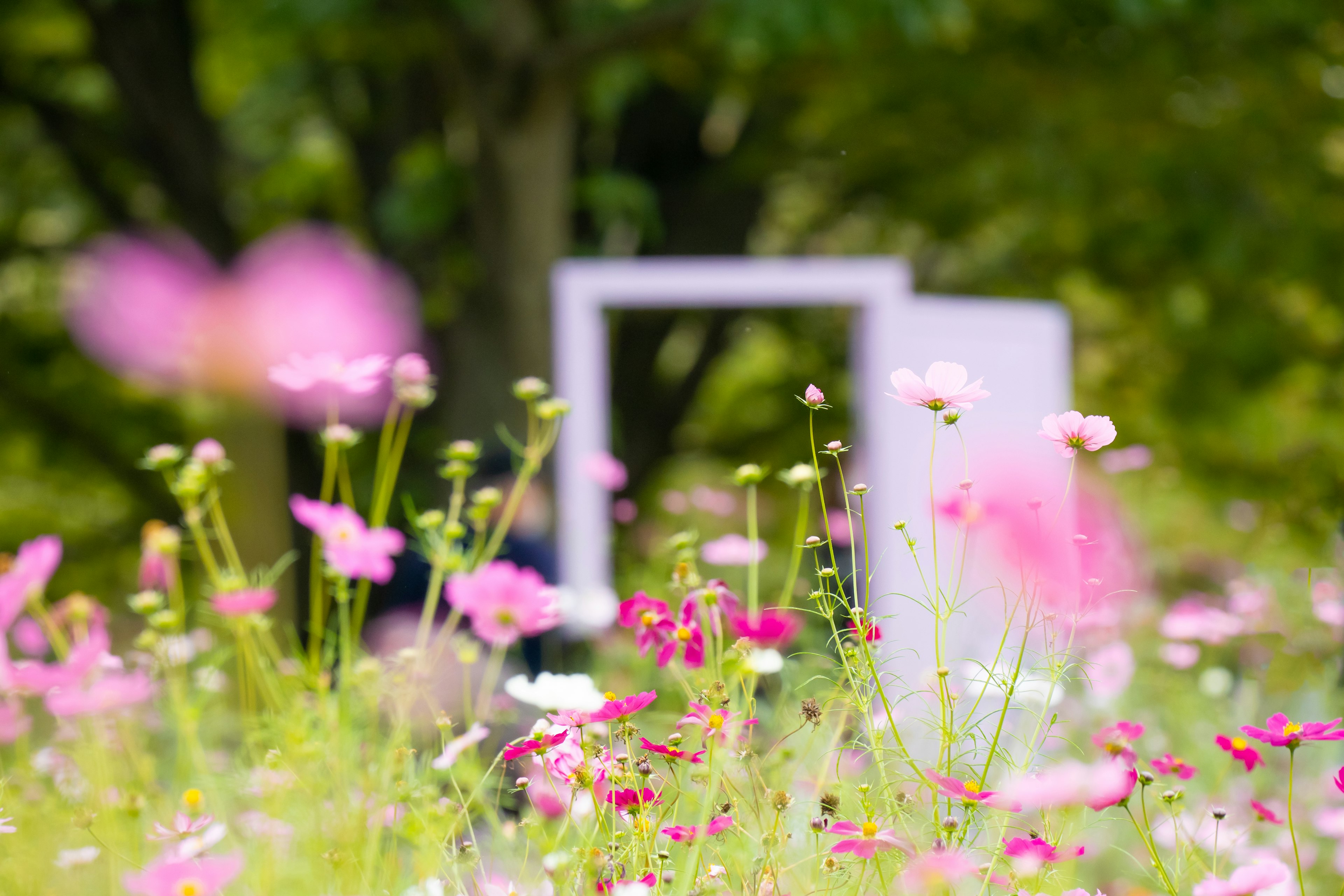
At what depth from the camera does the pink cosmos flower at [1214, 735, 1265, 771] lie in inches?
36.1

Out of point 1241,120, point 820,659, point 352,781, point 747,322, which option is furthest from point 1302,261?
point 352,781

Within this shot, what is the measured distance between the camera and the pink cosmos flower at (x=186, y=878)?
679 millimetres

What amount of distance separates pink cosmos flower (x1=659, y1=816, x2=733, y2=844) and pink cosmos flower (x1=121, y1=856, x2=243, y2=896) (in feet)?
1.06

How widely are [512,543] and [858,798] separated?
2185 millimetres

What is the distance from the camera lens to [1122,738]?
0.82 meters

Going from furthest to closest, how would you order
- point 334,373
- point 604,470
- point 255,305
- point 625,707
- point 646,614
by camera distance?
point 255,305
point 604,470
point 334,373
point 646,614
point 625,707

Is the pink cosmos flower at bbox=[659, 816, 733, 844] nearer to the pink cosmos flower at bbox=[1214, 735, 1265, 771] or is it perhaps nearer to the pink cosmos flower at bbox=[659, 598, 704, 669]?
the pink cosmos flower at bbox=[659, 598, 704, 669]

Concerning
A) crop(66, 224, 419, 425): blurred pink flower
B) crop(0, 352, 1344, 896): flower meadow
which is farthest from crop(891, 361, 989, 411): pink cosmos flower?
crop(66, 224, 419, 425): blurred pink flower

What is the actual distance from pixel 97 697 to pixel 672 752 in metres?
0.54

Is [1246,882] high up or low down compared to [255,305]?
up

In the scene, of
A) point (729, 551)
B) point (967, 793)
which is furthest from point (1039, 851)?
point (729, 551)

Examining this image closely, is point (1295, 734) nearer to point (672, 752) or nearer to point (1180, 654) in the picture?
point (672, 752)

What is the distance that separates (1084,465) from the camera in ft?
15.8

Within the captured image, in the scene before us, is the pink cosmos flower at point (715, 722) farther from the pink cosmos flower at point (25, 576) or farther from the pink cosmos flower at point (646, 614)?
the pink cosmos flower at point (25, 576)
